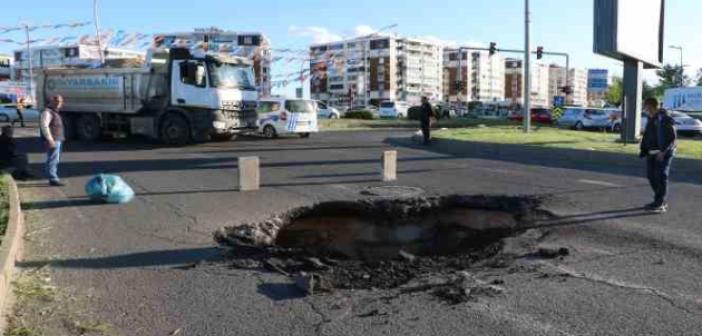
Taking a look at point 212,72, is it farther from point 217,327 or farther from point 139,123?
point 217,327

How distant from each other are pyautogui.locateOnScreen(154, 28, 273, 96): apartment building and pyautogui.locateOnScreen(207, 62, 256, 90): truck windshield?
3371cm

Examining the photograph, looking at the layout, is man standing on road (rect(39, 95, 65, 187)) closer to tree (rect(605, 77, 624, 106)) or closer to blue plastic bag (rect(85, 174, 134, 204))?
blue plastic bag (rect(85, 174, 134, 204))

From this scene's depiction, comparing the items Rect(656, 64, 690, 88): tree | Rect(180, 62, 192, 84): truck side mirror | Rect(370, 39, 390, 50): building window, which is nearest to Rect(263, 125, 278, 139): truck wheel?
Rect(180, 62, 192, 84): truck side mirror

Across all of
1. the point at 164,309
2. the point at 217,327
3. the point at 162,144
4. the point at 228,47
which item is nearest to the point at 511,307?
the point at 217,327

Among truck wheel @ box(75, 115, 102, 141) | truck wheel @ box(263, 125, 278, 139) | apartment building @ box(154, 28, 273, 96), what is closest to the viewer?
truck wheel @ box(75, 115, 102, 141)

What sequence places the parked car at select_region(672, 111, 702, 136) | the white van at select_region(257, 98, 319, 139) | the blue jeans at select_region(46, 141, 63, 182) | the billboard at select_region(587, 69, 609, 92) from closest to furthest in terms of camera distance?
the blue jeans at select_region(46, 141, 63, 182) < the white van at select_region(257, 98, 319, 139) < the parked car at select_region(672, 111, 702, 136) < the billboard at select_region(587, 69, 609, 92)

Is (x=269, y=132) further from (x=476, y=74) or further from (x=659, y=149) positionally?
(x=476, y=74)

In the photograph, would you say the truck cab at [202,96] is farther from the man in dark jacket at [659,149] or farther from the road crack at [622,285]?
the road crack at [622,285]

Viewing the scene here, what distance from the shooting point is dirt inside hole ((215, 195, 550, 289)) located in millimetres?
6129

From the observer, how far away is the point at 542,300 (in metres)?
5.16

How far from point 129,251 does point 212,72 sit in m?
15.0

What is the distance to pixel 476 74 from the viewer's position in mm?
169000

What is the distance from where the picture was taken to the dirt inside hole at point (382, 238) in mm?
6129

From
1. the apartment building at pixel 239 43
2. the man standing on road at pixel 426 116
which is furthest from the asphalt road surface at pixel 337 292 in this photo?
the apartment building at pixel 239 43
